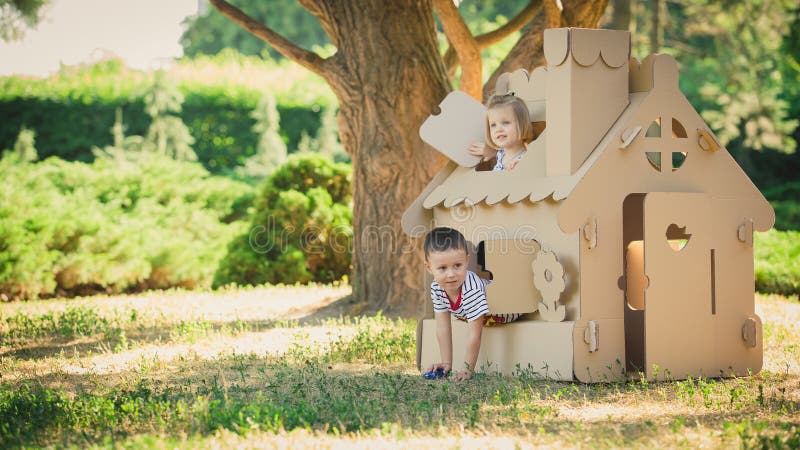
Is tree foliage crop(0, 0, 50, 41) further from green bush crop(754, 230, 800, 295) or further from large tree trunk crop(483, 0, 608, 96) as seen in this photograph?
green bush crop(754, 230, 800, 295)

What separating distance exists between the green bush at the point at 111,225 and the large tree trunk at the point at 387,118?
4.37 m

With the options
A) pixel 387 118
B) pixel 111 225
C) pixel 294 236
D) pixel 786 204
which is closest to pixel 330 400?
pixel 387 118

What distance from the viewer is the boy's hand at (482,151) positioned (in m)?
5.43

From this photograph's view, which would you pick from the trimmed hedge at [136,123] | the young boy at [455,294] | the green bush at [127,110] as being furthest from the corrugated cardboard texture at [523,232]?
the trimmed hedge at [136,123]

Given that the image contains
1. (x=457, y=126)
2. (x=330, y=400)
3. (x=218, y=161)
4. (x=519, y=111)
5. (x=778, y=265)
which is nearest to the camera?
(x=330, y=400)

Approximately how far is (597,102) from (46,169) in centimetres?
1034

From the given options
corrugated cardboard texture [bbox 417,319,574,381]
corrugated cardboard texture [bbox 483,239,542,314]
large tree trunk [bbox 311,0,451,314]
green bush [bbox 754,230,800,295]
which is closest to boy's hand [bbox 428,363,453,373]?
corrugated cardboard texture [bbox 417,319,574,381]

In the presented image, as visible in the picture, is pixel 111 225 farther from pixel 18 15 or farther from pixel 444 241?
pixel 444 241

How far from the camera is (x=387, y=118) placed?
7.77 meters

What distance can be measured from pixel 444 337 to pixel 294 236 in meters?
6.33

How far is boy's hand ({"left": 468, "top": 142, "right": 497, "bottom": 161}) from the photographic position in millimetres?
5426

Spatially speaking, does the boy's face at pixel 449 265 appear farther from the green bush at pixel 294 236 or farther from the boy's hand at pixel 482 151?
the green bush at pixel 294 236

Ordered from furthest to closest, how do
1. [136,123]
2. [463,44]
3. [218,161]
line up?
[218,161]
[136,123]
[463,44]

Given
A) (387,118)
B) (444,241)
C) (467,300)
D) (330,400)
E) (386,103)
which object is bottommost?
(330,400)
